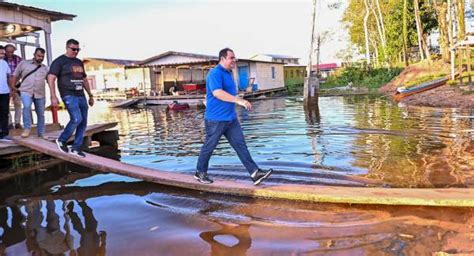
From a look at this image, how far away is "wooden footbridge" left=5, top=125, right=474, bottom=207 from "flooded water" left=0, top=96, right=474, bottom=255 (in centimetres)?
10

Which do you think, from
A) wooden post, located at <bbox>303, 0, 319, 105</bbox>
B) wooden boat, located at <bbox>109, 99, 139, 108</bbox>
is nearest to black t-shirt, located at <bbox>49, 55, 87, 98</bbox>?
wooden post, located at <bbox>303, 0, 319, 105</bbox>

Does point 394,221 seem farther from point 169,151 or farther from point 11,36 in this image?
point 11,36

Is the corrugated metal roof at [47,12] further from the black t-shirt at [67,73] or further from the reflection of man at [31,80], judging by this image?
the black t-shirt at [67,73]

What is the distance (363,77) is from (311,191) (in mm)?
37947

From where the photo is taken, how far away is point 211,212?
16.8 feet

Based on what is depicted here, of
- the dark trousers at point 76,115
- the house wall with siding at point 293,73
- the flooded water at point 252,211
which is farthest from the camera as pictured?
the house wall with siding at point 293,73

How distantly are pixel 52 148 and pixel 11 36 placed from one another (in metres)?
6.32

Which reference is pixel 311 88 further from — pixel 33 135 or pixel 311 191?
pixel 311 191

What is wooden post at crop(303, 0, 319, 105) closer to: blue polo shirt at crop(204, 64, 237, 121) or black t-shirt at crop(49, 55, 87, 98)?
black t-shirt at crop(49, 55, 87, 98)

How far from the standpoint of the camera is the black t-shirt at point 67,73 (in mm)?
6429

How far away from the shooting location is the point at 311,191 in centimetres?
528

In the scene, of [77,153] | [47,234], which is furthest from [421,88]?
[47,234]

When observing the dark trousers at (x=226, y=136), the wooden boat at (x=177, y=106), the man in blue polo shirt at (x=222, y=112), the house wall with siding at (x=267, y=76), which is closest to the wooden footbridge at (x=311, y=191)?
the man in blue polo shirt at (x=222, y=112)

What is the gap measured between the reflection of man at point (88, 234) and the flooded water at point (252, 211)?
1 centimetres
